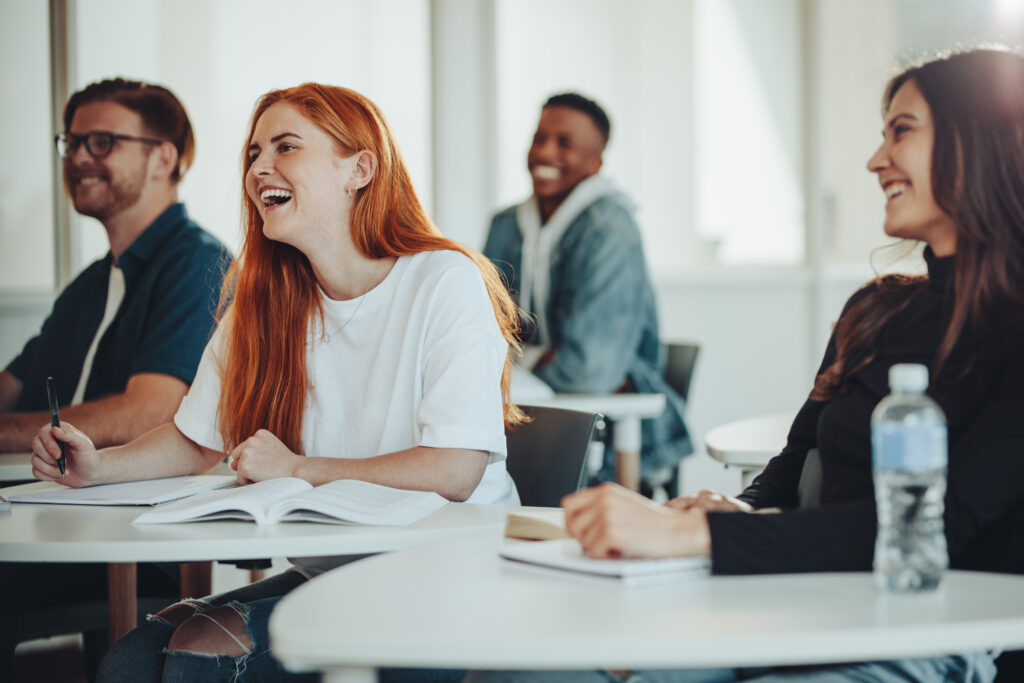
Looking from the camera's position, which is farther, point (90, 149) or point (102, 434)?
point (90, 149)

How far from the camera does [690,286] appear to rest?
17.2 ft

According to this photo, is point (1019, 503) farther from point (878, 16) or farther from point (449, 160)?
point (878, 16)

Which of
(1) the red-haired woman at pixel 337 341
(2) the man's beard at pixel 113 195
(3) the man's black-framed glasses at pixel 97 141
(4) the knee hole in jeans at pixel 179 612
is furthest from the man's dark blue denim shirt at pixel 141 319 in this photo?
(4) the knee hole in jeans at pixel 179 612

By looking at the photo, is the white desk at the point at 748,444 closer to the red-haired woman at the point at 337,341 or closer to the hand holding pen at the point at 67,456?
the red-haired woman at the point at 337,341

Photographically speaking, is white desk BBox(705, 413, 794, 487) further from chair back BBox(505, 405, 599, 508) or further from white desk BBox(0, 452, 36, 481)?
white desk BBox(0, 452, 36, 481)

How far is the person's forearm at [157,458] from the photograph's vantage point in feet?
5.73

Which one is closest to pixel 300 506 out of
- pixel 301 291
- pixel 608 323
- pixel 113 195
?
pixel 301 291

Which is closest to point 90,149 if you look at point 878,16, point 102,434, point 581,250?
point 102,434

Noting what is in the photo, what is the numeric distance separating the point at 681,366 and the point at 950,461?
2.70 m

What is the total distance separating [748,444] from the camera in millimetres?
2189

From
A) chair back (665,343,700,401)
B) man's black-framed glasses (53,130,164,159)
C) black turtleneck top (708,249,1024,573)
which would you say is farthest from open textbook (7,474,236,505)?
chair back (665,343,700,401)

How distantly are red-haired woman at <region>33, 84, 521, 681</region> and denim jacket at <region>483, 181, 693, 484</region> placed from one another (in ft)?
4.66

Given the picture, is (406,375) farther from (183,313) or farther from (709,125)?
(709,125)

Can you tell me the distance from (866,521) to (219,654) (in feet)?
2.79
